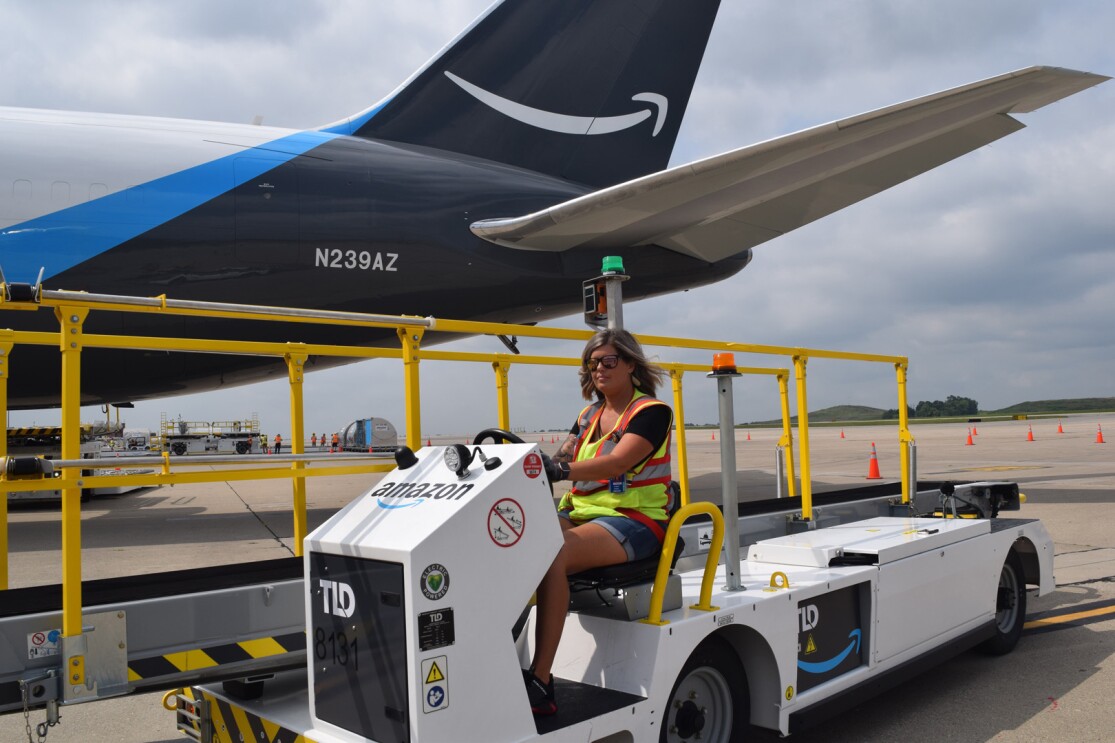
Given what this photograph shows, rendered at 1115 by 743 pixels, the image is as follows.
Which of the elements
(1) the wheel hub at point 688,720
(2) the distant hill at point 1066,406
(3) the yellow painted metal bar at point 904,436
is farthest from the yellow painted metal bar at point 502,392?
(2) the distant hill at point 1066,406

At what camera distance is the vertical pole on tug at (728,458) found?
11.3 ft

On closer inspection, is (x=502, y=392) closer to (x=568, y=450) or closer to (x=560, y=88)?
(x=568, y=450)

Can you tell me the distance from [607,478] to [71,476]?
1759mm

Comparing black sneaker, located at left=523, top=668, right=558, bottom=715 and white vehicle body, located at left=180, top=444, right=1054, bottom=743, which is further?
black sneaker, located at left=523, top=668, right=558, bottom=715

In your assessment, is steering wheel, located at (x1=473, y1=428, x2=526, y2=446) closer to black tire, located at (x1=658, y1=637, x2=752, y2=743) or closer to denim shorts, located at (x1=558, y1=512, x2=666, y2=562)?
denim shorts, located at (x1=558, y1=512, x2=666, y2=562)

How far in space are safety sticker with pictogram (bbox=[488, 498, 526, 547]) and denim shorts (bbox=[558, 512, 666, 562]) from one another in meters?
0.62

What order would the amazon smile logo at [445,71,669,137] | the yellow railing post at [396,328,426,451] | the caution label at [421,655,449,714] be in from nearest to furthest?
1. the caution label at [421,655,449,714]
2. the yellow railing post at [396,328,426,451]
3. the amazon smile logo at [445,71,669,137]

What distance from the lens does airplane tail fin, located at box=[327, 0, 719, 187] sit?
33.3ft

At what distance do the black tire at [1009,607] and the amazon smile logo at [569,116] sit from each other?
302 inches

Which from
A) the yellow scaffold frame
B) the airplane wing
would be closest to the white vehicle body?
the yellow scaffold frame

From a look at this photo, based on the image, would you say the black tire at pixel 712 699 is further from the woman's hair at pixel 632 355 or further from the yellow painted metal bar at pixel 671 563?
the woman's hair at pixel 632 355

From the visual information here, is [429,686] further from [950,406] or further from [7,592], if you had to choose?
[950,406]

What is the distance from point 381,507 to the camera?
106 inches

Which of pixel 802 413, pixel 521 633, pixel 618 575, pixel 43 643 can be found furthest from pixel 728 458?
pixel 43 643
